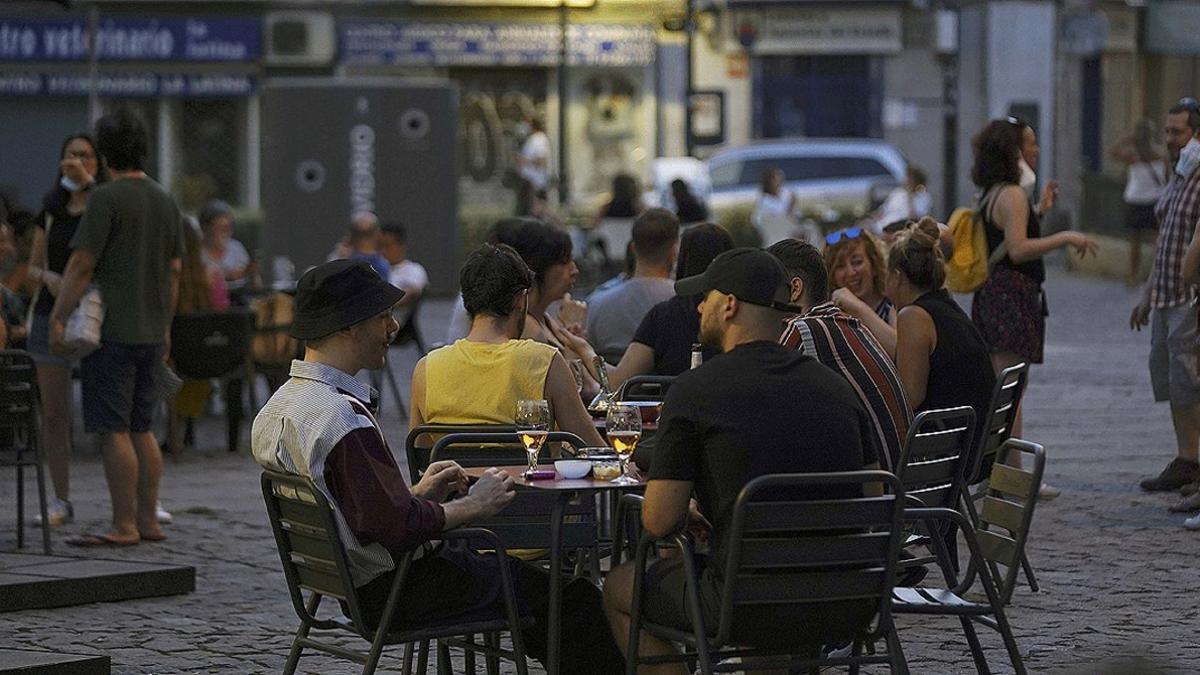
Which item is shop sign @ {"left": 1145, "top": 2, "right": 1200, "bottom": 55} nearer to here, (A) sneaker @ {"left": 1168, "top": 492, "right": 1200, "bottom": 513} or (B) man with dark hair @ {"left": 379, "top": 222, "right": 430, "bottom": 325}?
(B) man with dark hair @ {"left": 379, "top": 222, "right": 430, "bottom": 325}

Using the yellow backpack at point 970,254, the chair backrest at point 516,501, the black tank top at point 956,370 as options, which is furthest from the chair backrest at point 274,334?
the chair backrest at point 516,501

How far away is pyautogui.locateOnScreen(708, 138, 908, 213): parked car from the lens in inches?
1281

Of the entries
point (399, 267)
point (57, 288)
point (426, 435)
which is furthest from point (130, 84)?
point (426, 435)

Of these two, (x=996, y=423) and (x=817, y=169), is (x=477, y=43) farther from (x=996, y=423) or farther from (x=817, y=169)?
(x=996, y=423)

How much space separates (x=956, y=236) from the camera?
1125cm

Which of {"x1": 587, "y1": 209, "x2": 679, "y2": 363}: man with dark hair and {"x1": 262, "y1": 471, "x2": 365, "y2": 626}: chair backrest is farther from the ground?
{"x1": 587, "y1": 209, "x2": 679, "y2": 363}: man with dark hair

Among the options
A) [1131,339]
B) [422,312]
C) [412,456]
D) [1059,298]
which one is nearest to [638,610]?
[412,456]

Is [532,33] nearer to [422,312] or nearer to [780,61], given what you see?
[780,61]

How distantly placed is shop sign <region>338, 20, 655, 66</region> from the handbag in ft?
83.3

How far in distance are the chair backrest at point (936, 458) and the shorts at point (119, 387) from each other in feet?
13.7

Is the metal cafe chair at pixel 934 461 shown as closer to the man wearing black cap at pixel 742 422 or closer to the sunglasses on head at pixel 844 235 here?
the man wearing black cap at pixel 742 422

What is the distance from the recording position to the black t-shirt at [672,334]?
8.61 meters

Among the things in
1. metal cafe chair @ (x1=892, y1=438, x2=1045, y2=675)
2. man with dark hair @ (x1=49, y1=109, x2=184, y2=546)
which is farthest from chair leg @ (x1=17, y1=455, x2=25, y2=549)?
metal cafe chair @ (x1=892, y1=438, x2=1045, y2=675)

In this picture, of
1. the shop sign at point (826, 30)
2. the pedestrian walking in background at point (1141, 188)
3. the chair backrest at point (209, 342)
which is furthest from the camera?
the shop sign at point (826, 30)
